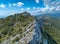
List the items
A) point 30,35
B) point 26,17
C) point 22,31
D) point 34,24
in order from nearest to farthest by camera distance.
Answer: point 30,35
point 22,31
point 34,24
point 26,17

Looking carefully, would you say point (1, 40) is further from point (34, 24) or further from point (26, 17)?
point (26, 17)

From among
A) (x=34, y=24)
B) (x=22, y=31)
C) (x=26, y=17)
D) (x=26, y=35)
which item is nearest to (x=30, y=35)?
(x=26, y=35)

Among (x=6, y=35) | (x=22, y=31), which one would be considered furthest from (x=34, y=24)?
(x=6, y=35)

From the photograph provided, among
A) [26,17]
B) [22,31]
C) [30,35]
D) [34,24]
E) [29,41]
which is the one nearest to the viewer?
[29,41]

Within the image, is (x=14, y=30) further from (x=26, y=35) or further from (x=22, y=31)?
(x=26, y=35)

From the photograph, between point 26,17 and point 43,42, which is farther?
point 26,17

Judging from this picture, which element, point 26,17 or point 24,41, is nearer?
point 24,41

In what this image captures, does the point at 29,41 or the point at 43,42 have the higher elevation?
the point at 29,41

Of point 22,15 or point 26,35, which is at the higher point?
point 22,15

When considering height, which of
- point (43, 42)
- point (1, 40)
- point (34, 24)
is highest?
point (34, 24)
